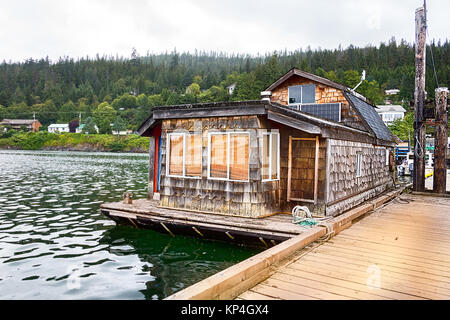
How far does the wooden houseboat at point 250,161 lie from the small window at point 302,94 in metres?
4.70

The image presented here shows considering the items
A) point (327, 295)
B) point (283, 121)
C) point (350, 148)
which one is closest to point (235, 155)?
point (283, 121)

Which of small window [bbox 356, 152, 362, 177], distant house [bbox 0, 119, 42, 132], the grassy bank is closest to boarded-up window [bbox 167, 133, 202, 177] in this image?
small window [bbox 356, 152, 362, 177]

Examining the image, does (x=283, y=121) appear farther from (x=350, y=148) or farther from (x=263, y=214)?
(x=350, y=148)

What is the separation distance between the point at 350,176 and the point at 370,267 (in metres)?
7.17

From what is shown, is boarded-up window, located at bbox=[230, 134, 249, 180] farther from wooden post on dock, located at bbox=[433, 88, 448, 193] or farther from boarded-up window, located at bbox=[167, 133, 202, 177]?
wooden post on dock, located at bbox=[433, 88, 448, 193]

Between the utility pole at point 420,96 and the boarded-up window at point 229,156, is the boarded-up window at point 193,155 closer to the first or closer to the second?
the boarded-up window at point 229,156

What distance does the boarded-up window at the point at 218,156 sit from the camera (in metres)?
10.8

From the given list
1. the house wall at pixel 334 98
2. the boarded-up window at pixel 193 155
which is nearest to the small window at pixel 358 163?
the house wall at pixel 334 98

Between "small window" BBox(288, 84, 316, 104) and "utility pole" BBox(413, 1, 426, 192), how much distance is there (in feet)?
16.8

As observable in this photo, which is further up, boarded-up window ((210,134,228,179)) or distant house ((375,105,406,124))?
distant house ((375,105,406,124))

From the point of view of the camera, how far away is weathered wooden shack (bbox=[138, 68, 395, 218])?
34.1ft

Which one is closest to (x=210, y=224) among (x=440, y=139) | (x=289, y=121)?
(x=289, y=121)

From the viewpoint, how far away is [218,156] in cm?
1093

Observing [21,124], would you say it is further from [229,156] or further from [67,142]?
[229,156]
